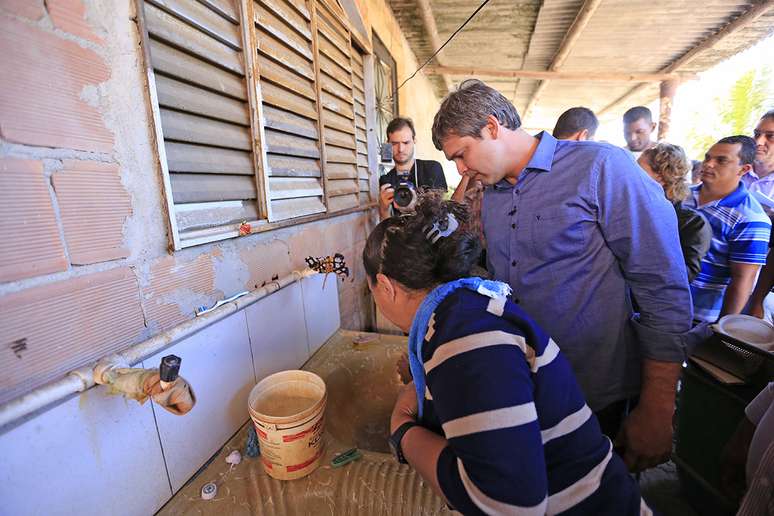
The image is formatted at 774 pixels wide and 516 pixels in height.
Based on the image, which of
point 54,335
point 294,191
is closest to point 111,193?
point 54,335

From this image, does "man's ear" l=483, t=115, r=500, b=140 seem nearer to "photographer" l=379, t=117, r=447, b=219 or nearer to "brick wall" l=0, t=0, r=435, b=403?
"brick wall" l=0, t=0, r=435, b=403

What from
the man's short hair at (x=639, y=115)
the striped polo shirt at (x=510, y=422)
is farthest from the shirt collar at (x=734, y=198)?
the striped polo shirt at (x=510, y=422)

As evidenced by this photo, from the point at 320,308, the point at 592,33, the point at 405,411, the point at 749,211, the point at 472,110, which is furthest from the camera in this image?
the point at 592,33

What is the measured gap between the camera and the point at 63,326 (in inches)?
25.5

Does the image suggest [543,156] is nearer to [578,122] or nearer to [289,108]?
[289,108]

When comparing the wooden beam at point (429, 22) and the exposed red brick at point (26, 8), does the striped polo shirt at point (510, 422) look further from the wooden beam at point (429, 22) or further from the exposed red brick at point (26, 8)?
the wooden beam at point (429, 22)

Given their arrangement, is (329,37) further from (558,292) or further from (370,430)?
(370,430)

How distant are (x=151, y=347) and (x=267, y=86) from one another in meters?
0.95

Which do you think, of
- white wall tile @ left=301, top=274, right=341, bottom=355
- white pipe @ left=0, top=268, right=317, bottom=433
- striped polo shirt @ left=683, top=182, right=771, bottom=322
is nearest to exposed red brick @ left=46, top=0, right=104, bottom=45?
white pipe @ left=0, top=268, right=317, bottom=433

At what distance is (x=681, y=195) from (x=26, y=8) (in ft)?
8.50

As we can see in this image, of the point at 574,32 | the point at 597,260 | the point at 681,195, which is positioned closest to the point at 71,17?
the point at 597,260

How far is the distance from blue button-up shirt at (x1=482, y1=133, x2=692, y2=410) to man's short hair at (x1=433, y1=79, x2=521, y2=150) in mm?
168

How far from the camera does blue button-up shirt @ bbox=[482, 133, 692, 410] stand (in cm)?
96

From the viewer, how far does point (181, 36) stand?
879mm
